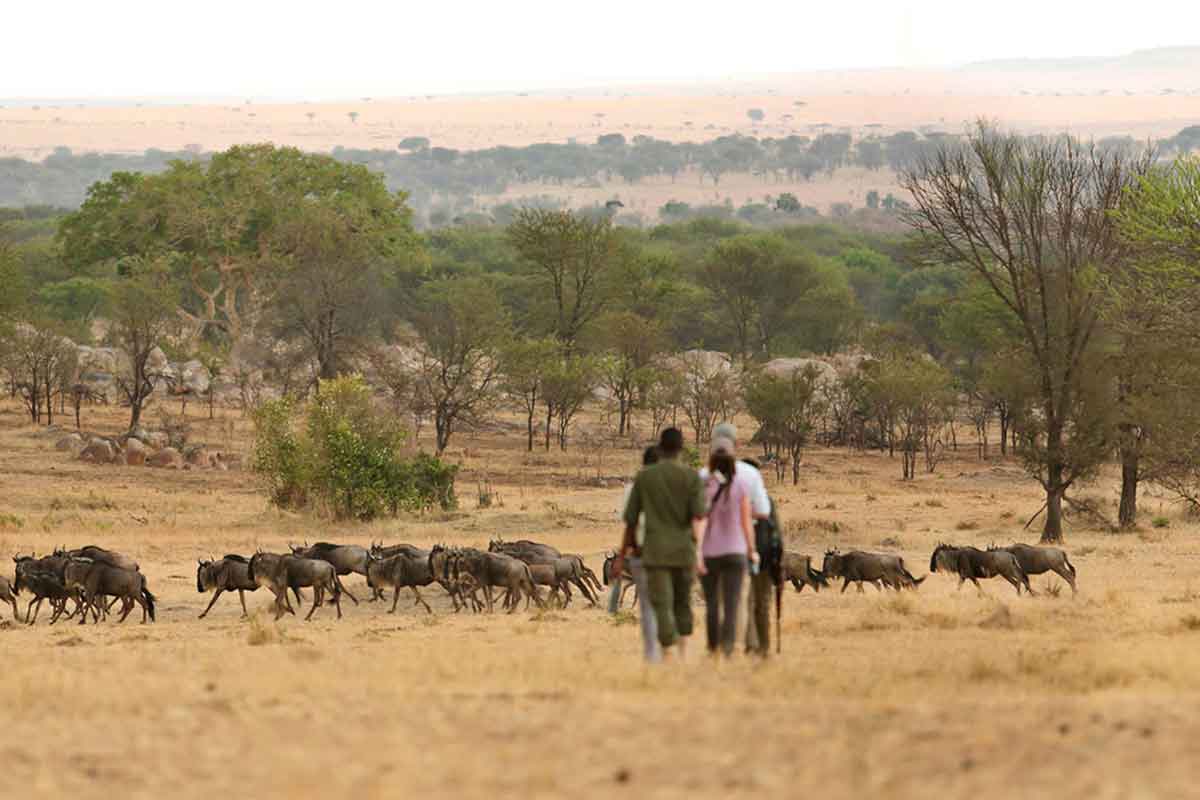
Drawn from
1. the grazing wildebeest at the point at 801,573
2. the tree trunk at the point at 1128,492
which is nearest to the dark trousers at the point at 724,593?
the grazing wildebeest at the point at 801,573

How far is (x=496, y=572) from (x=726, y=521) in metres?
9.06

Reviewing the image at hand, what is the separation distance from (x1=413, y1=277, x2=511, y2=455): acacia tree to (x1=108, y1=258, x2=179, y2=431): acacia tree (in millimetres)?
8323

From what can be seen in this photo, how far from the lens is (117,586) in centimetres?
2009

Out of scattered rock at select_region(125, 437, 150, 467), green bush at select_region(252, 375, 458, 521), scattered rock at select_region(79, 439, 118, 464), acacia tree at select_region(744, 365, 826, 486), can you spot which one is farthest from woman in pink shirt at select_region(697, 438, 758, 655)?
scattered rock at select_region(79, 439, 118, 464)

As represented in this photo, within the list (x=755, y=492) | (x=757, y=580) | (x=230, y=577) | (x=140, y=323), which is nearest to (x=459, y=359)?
(x=140, y=323)

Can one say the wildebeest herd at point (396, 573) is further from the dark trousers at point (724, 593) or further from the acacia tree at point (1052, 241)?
the acacia tree at point (1052, 241)

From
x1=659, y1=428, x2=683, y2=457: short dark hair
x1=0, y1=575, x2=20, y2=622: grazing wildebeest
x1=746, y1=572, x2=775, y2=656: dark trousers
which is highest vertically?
x1=659, y1=428, x2=683, y2=457: short dark hair

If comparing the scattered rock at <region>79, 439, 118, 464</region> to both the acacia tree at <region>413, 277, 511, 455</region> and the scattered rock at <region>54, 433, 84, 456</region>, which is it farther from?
the acacia tree at <region>413, 277, 511, 455</region>

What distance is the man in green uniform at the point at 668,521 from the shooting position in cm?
1170

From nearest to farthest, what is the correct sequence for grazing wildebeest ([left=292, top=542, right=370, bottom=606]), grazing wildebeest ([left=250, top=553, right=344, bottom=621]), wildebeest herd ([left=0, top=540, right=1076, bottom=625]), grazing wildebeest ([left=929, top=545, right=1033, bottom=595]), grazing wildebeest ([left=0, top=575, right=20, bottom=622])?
wildebeest herd ([left=0, top=540, right=1076, bottom=625]) → grazing wildebeest ([left=250, top=553, right=344, bottom=621]) → grazing wildebeest ([left=0, top=575, right=20, bottom=622]) → grazing wildebeest ([left=929, top=545, right=1033, bottom=595]) → grazing wildebeest ([left=292, top=542, right=370, bottom=606])

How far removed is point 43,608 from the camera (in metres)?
23.6

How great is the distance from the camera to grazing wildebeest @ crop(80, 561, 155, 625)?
20125mm

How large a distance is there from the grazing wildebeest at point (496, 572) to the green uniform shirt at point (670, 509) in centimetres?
894

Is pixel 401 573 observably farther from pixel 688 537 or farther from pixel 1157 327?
pixel 1157 327
